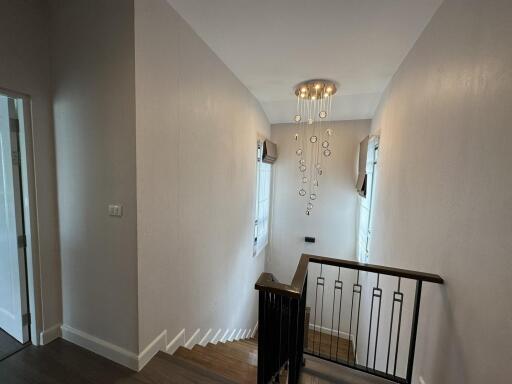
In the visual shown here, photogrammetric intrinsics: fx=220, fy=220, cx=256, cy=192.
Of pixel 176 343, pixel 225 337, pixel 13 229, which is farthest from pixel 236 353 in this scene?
pixel 13 229

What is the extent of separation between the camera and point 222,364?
2.04 metres

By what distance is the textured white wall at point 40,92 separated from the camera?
1541 millimetres

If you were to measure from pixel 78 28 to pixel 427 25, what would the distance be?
2.70m

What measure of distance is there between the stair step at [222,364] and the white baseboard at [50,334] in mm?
1032

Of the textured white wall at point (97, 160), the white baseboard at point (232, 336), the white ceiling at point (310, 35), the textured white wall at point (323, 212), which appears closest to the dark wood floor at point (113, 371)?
the textured white wall at point (97, 160)

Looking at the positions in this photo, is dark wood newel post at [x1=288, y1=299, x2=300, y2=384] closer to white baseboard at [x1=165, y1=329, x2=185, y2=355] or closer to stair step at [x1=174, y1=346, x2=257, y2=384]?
stair step at [x1=174, y1=346, x2=257, y2=384]

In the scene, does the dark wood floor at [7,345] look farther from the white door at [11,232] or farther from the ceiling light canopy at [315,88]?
the ceiling light canopy at [315,88]

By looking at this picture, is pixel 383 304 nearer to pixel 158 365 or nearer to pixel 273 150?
pixel 158 365

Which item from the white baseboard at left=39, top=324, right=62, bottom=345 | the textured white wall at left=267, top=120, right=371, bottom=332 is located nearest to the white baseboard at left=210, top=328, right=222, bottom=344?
→ the white baseboard at left=39, top=324, right=62, bottom=345

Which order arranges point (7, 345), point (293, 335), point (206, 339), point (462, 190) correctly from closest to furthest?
1. point (462, 190)
2. point (293, 335)
3. point (7, 345)
4. point (206, 339)

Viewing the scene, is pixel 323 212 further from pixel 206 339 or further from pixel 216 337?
pixel 206 339

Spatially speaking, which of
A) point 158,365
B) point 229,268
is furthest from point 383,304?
point 158,365

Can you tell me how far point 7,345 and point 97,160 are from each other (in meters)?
1.76

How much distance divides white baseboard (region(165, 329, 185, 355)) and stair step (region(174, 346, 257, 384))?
4 centimetres
